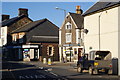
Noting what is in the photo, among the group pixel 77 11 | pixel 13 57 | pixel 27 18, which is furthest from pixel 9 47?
pixel 77 11

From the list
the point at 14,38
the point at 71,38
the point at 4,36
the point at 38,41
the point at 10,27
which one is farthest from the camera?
the point at 4,36

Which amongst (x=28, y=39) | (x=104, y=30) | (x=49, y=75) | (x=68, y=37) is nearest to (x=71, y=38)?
(x=68, y=37)

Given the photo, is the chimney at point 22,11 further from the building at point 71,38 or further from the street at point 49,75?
the street at point 49,75

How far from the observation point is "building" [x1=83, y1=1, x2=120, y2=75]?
26.1 m

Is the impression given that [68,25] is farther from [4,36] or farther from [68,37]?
[4,36]

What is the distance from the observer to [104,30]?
2859cm

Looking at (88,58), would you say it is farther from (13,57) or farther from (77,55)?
(13,57)

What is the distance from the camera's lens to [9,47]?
193 ft

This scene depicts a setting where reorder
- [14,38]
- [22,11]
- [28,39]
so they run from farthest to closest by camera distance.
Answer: [22,11], [14,38], [28,39]

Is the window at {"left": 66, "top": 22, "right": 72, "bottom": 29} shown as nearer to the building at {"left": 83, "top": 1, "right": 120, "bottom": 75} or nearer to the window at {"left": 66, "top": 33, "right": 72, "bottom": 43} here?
the window at {"left": 66, "top": 33, "right": 72, "bottom": 43}

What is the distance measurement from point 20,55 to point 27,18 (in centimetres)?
1222

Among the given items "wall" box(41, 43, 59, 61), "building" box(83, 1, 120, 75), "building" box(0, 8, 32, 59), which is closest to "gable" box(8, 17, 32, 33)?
"building" box(0, 8, 32, 59)

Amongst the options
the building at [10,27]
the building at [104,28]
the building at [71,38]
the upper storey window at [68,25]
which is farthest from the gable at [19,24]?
the building at [104,28]

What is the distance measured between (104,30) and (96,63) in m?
8.52
